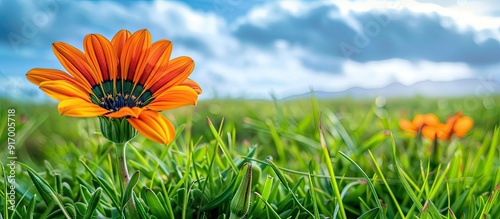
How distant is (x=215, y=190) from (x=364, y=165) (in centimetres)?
38

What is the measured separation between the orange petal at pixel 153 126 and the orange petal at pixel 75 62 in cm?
10

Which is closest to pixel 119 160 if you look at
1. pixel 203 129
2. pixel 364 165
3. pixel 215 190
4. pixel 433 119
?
pixel 215 190

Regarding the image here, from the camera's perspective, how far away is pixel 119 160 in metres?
0.71

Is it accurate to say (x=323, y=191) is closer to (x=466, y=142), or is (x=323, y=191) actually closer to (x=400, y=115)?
(x=466, y=142)

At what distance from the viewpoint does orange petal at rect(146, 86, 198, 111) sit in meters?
0.65

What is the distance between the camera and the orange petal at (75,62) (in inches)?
27.8

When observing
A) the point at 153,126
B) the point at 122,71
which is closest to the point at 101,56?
the point at 122,71

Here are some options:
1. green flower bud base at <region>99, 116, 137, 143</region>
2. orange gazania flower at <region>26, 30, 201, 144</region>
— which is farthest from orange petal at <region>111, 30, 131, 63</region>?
green flower bud base at <region>99, 116, 137, 143</region>

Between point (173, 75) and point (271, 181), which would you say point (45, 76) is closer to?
point (173, 75)

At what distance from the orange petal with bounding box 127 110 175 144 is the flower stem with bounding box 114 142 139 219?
0.16 feet

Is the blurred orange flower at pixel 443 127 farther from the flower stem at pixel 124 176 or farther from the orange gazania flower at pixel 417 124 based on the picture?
the flower stem at pixel 124 176

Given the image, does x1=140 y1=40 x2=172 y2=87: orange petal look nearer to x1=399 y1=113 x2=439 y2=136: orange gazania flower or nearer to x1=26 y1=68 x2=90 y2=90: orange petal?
x1=26 y1=68 x2=90 y2=90: orange petal

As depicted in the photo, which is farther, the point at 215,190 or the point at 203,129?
the point at 203,129

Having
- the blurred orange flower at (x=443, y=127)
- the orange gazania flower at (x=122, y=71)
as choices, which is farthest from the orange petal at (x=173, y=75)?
the blurred orange flower at (x=443, y=127)
